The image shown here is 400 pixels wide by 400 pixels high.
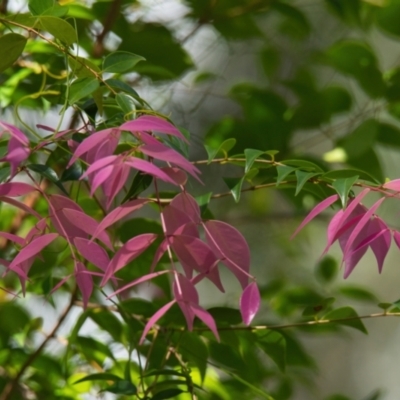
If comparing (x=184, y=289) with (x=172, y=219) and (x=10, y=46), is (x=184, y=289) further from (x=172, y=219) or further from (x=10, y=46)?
(x=10, y=46)

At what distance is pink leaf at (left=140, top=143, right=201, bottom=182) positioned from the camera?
346 millimetres

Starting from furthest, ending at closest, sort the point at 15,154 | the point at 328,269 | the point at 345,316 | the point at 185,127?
the point at 328,269 → the point at 185,127 → the point at 345,316 → the point at 15,154

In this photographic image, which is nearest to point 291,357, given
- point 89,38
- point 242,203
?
point 89,38

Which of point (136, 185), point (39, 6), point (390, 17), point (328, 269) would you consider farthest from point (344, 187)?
point (328, 269)

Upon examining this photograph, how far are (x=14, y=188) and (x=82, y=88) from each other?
7 cm

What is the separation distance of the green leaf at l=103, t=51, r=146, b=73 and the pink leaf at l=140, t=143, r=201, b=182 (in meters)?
0.10

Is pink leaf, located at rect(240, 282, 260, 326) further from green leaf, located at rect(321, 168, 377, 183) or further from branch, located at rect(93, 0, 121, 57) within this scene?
branch, located at rect(93, 0, 121, 57)

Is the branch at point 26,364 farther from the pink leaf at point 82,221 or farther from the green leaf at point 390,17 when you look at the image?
the green leaf at point 390,17

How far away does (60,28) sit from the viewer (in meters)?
0.41

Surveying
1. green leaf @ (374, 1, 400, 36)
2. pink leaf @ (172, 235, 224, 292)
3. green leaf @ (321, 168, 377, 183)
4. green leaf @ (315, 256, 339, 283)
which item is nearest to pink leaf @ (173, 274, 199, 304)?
pink leaf @ (172, 235, 224, 292)

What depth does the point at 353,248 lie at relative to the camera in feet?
1.36

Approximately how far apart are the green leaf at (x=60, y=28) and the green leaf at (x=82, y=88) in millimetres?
25

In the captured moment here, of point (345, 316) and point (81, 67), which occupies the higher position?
point (81, 67)

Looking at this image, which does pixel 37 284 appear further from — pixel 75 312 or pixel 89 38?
pixel 75 312
